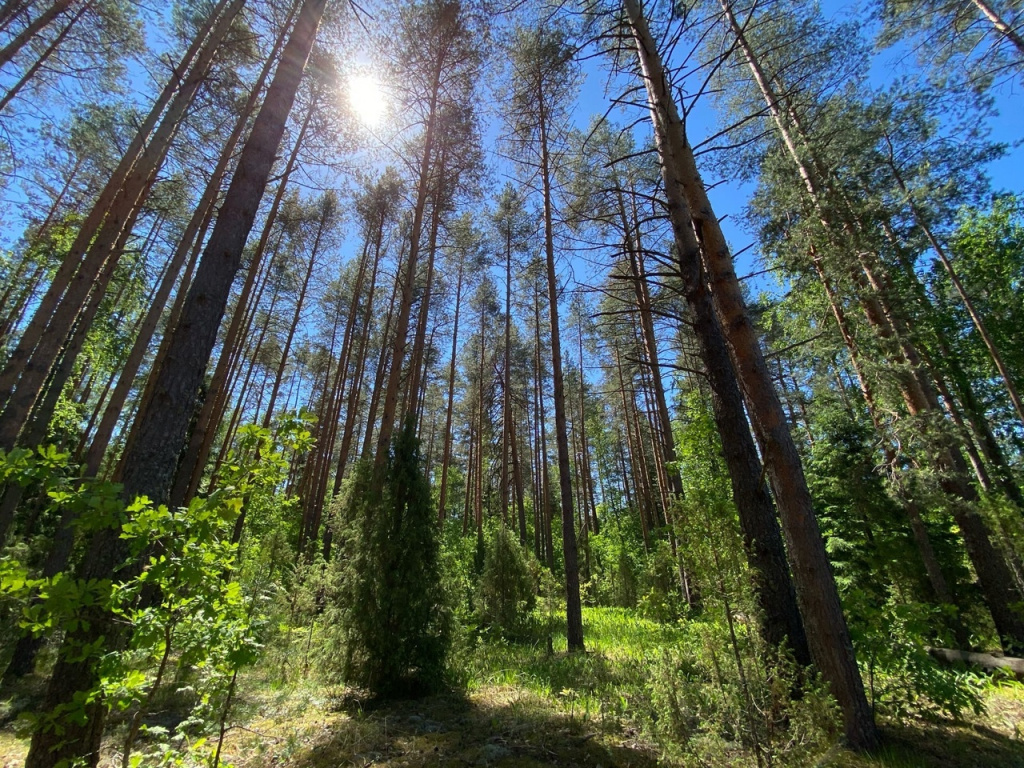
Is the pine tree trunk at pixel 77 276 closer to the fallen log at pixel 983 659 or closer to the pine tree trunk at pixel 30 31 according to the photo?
the pine tree trunk at pixel 30 31

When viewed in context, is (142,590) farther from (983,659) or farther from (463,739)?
(983,659)

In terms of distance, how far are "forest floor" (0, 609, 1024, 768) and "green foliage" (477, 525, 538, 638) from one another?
3.69 m


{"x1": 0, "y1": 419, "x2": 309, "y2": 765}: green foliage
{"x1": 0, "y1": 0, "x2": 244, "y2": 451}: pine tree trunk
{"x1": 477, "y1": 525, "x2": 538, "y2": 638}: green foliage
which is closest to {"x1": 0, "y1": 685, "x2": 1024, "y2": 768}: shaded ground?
{"x1": 0, "y1": 419, "x2": 309, "y2": 765}: green foliage

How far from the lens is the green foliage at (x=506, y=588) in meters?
9.52

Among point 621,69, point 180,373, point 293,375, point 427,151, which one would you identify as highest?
point 293,375

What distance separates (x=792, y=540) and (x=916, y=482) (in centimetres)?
632

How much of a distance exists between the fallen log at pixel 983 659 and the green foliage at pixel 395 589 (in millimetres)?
7079

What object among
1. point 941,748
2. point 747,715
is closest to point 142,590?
point 747,715

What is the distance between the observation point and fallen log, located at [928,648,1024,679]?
17.8 feet

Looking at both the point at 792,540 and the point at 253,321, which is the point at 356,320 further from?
the point at 792,540

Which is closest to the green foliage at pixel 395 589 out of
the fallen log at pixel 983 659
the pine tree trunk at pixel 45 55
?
the fallen log at pixel 983 659

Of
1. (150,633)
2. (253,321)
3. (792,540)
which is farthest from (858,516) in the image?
(253,321)

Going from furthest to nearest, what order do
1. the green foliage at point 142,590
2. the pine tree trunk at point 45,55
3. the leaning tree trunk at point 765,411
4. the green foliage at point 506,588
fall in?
the green foliage at point 506,588
the pine tree trunk at point 45,55
the leaning tree trunk at point 765,411
the green foliage at point 142,590

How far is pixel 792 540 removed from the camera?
3055mm
